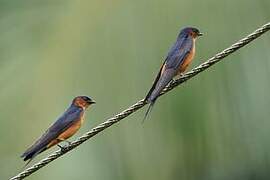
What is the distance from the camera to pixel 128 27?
25.8 ft

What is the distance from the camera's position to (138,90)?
7652mm

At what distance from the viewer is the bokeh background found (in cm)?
753

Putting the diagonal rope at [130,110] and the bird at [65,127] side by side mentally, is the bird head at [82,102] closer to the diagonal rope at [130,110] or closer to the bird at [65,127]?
the bird at [65,127]

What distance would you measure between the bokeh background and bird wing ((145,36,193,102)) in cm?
147

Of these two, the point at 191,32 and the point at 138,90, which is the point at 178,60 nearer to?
the point at 191,32

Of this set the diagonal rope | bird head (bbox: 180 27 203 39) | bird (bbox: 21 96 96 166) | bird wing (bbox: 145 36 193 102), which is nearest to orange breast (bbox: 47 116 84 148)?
bird (bbox: 21 96 96 166)

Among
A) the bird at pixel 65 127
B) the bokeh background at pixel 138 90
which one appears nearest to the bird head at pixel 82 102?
the bird at pixel 65 127

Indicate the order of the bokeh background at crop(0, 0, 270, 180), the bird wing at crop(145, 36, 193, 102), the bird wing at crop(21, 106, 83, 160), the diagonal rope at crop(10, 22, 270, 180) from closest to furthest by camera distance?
the diagonal rope at crop(10, 22, 270, 180), the bird wing at crop(145, 36, 193, 102), the bird wing at crop(21, 106, 83, 160), the bokeh background at crop(0, 0, 270, 180)

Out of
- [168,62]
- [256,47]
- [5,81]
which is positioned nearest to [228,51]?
[168,62]

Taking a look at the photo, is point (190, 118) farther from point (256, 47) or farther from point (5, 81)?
point (5, 81)

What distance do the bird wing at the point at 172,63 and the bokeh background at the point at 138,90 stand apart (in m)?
1.47

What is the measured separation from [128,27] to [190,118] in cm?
62

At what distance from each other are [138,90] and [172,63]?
6.09 ft

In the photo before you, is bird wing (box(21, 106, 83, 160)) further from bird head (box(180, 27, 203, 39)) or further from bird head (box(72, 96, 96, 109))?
bird head (box(180, 27, 203, 39))
